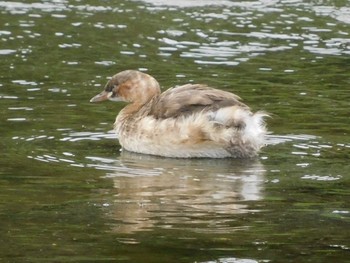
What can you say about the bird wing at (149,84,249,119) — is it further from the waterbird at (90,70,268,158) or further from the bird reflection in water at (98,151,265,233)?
the bird reflection in water at (98,151,265,233)

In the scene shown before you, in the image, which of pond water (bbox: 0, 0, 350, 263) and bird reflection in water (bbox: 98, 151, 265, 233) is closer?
pond water (bbox: 0, 0, 350, 263)

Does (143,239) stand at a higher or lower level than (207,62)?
higher

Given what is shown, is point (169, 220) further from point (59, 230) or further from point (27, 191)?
point (27, 191)

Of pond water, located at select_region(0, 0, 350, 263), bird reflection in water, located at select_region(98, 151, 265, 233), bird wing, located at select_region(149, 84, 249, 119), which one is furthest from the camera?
bird wing, located at select_region(149, 84, 249, 119)

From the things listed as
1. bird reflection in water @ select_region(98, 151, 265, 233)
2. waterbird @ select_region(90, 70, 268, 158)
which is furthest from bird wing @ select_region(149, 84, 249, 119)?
bird reflection in water @ select_region(98, 151, 265, 233)

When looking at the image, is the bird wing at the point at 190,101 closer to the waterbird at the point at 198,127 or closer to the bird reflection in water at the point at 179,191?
the waterbird at the point at 198,127

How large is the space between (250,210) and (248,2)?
12.4 meters

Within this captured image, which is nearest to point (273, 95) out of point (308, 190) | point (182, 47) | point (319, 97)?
point (319, 97)

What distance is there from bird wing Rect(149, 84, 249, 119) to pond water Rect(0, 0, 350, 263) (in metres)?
0.46

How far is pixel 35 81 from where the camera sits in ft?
52.7

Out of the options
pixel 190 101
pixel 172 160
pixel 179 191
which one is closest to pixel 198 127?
pixel 190 101

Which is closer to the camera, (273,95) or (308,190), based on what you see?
(308,190)

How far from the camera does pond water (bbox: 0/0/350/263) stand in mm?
8633

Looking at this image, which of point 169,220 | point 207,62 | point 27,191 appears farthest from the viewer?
point 207,62
